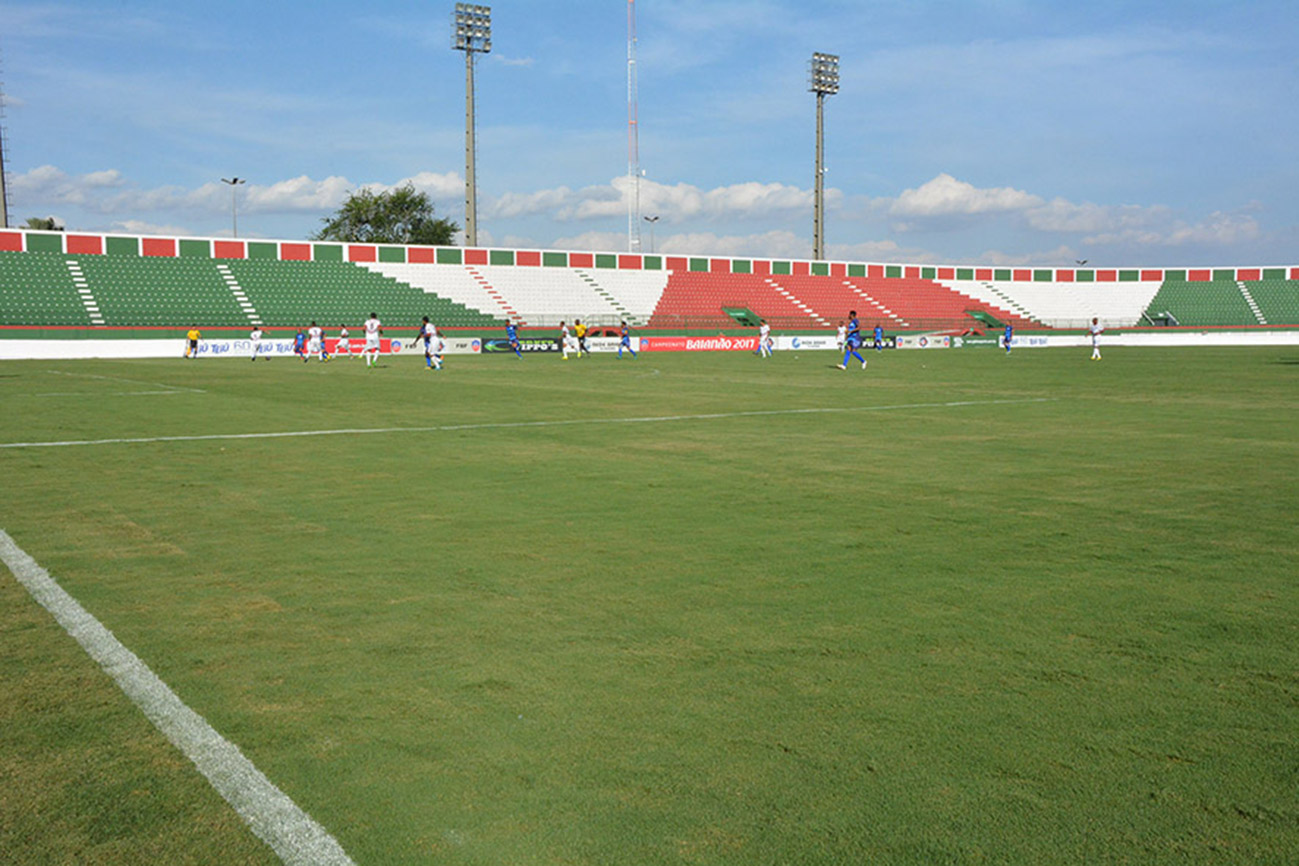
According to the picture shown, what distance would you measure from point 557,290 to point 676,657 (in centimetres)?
6014

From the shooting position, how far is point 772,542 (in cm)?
713

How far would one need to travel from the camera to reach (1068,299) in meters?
79.2

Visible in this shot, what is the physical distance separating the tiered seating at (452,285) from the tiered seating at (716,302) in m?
9.65

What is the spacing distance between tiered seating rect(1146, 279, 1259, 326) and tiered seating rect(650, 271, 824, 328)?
29464mm

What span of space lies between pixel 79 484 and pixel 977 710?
8.80 m

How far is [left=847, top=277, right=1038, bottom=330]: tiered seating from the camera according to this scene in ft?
233

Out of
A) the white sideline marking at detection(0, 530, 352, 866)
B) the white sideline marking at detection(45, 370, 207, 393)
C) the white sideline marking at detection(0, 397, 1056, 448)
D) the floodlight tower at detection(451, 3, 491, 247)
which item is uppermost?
the floodlight tower at detection(451, 3, 491, 247)

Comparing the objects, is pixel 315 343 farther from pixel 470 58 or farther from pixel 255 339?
pixel 470 58

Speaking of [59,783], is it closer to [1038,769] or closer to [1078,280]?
[1038,769]

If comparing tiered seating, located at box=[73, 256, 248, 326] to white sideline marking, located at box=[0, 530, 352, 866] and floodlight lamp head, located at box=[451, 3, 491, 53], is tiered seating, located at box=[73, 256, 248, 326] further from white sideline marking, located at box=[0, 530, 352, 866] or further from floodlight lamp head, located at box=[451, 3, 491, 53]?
white sideline marking, located at box=[0, 530, 352, 866]

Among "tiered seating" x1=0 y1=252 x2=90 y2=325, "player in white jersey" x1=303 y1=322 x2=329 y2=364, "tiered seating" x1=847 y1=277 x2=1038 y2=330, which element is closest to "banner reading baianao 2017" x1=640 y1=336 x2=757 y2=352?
"tiered seating" x1=847 y1=277 x2=1038 y2=330

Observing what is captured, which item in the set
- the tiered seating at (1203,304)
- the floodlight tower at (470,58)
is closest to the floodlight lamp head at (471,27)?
the floodlight tower at (470,58)

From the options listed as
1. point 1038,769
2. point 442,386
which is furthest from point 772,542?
point 442,386

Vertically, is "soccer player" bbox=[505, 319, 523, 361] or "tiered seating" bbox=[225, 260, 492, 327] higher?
"tiered seating" bbox=[225, 260, 492, 327]
